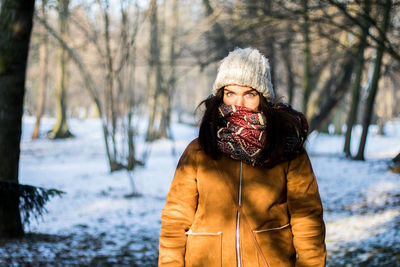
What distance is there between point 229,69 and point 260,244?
0.88m

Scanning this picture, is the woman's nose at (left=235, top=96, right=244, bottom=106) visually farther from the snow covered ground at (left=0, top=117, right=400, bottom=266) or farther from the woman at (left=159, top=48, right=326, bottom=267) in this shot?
the snow covered ground at (left=0, top=117, right=400, bottom=266)

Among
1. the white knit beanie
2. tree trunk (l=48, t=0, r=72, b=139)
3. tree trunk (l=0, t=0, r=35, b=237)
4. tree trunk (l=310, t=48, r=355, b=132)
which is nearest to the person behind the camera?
the white knit beanie

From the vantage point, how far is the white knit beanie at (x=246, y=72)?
193 centimetres

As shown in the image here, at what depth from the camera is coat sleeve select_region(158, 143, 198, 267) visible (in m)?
1.84

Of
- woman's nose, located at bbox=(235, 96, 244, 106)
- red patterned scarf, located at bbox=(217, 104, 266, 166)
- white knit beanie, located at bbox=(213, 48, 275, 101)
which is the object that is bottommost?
red patterned scarf, located at bbox=(217, 104, 266, 166)

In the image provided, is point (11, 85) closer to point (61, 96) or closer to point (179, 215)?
point (179, 215)

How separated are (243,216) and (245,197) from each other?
9cm

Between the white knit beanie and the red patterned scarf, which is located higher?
the white knit beanie

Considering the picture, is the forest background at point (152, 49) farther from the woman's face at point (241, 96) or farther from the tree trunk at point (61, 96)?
the tree trunk at point (61, 96)

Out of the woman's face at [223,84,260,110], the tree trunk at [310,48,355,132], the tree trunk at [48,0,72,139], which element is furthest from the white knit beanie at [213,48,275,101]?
the tree trunk at [48,0,72,139]

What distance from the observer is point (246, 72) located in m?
1.93

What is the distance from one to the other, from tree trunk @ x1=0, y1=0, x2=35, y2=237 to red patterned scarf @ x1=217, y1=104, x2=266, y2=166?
3.37m

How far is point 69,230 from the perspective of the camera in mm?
5766

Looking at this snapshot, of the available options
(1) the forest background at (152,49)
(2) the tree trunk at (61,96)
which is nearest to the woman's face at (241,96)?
(1) the forest background at (152,49)
